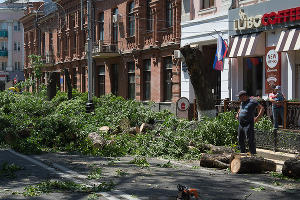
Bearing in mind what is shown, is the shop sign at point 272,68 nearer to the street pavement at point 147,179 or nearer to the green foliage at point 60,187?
the street pavement at point 147,179

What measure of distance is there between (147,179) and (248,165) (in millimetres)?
2502

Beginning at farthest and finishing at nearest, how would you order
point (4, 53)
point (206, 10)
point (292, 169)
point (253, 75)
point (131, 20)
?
1. point (4, 53)
2. point (131, 20)
3. point (206, 10)
4. point (253, 75)
5. point (292, 169)

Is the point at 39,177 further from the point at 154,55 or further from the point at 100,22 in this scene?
the point at 100,22

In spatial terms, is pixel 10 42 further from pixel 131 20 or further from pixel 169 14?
pixel 169 14

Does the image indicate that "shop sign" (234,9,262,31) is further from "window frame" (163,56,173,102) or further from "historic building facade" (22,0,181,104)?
"window frame" (163,56,173,102)

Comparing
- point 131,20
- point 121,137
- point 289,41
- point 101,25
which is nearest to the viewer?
point 121,137

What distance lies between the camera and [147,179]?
9.68 m

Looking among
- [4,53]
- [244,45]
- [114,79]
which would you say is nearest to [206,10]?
[244,45]

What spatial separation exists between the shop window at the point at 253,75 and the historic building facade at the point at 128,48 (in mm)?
4938

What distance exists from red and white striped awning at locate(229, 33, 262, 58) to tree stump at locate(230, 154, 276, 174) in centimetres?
1016

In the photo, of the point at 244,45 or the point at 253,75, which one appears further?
the point at 253,75

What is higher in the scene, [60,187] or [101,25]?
[101,25]

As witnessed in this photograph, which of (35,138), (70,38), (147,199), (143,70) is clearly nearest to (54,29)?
(70,38)

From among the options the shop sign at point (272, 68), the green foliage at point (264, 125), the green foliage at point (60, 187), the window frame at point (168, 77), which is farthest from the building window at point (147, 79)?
the green foliage at point (60, 187)
